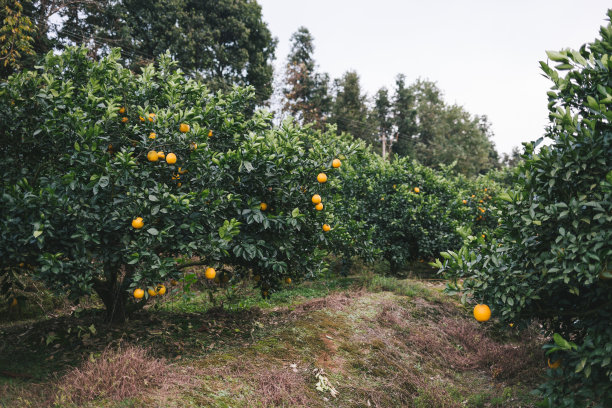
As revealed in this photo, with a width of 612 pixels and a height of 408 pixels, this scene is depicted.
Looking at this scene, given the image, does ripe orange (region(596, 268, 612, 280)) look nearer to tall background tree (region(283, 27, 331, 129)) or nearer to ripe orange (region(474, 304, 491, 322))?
ripe orange (region(474, 304, 491, 322))

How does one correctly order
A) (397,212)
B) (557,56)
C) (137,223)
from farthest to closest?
(397,212), (137,223), (557,56)

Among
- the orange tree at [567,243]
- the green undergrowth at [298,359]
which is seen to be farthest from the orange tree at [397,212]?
the orange tree at [567,243]

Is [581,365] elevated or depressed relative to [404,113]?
depressed

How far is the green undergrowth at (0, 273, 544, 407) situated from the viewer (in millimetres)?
3598

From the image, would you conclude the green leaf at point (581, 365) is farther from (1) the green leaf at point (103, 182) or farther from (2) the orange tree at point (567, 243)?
(1) the green leaf at point (103, 182)

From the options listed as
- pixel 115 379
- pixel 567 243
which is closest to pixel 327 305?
pixel 115 379

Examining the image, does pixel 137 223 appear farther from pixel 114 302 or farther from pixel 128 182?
pixel 114 302

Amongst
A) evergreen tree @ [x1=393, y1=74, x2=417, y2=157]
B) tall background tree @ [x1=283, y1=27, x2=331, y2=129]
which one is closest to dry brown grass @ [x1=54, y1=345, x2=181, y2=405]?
tall background tree @ [x1=283, y1=27, x2=331, y2=129]

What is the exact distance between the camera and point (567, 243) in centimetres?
258

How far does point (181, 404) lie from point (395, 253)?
25.5 ft

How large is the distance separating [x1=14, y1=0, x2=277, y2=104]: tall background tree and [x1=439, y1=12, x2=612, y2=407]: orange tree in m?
16.5

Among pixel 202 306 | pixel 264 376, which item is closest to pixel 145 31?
pixel 202 306

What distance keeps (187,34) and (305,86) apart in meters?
9.86

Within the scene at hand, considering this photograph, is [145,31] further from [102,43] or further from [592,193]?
[592,193]
